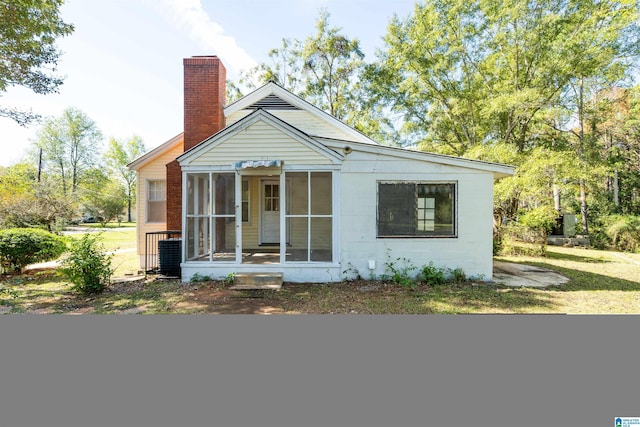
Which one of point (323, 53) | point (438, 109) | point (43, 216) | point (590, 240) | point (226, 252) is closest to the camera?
point (226, 252)

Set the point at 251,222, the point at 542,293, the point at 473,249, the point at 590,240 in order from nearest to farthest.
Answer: the point at 542,293 → the point at 473,249 → the point at 251,222 → the point at 590,240

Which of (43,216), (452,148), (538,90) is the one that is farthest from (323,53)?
(43,216)

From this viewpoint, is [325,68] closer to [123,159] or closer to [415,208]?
[415,208]

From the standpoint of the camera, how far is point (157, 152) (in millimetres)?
10188

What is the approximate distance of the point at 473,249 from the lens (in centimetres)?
727

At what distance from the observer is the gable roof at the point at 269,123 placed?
719 centimetres

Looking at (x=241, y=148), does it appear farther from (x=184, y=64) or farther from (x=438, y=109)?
(x=438, y=109)

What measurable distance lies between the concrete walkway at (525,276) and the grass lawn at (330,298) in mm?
331

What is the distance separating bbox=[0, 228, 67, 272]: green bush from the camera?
27.0 feet

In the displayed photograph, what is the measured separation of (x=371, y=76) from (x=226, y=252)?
13431 mm

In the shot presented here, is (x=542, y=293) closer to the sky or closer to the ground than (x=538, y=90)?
closer to the ground

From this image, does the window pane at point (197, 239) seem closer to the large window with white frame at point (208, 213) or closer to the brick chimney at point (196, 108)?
the large window with white frame at point (208, 213)

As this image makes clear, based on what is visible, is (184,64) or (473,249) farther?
(184,64)

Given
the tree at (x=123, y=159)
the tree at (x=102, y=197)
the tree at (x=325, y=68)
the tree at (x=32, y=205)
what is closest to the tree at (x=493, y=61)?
the tree at (x=325, y=68)
